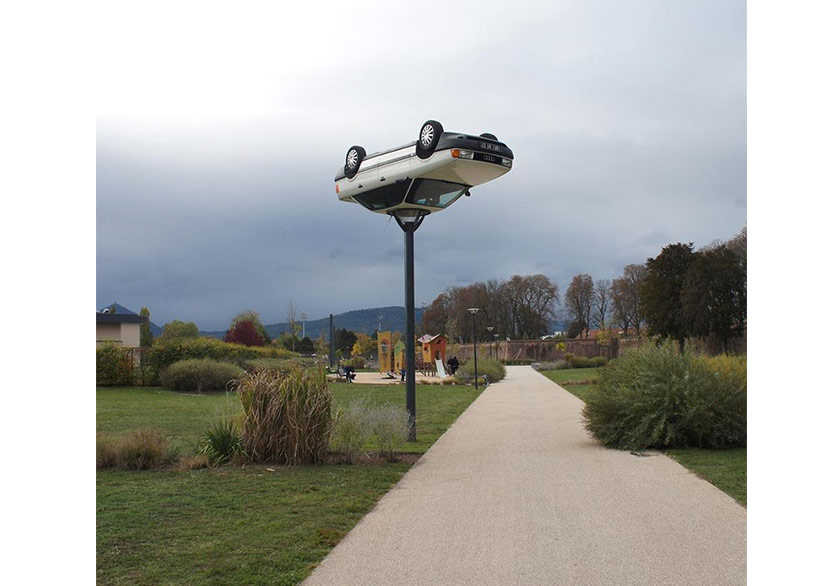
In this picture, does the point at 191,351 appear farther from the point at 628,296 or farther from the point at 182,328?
the point at 628,296

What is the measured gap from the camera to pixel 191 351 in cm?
2875

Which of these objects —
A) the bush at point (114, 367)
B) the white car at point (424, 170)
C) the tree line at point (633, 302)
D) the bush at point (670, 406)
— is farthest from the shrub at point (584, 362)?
the white car at point (424, 170)

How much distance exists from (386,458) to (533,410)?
31.7ft

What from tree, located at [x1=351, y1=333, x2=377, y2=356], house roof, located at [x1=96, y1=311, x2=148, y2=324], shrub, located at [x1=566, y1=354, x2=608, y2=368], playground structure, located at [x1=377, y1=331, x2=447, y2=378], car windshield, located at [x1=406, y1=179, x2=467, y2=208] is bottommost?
shrub, located at [x1=566, y1=354, x2=608, y2=368]

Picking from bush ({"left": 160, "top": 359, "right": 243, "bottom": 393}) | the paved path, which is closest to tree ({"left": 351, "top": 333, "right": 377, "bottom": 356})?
bush ({"left": 160, "top": 359, "right": 243, "bottom": 393})

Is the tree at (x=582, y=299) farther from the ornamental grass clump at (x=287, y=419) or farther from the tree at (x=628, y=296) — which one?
the ornamental grass clump at (x=287, y=419)

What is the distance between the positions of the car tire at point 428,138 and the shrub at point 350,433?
391 centimetres

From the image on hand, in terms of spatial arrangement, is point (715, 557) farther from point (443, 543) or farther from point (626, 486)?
point (626, 486)

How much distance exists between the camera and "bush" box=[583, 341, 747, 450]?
11.2 metres

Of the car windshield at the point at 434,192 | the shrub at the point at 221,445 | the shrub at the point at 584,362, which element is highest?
the car windshield at the point at 434,192

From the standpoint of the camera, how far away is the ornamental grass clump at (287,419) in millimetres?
9695

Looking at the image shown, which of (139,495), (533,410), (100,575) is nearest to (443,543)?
(100,575)

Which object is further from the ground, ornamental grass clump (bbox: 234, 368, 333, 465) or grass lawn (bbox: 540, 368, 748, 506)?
ornamental grass clump (bbox: 234, 368, 333, 465)

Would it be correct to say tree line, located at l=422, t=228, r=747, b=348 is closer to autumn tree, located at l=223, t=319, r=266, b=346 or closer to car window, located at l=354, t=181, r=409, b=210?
autumn tree, located at l=223, t=319, r=266, b=346
